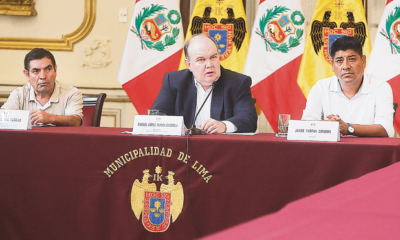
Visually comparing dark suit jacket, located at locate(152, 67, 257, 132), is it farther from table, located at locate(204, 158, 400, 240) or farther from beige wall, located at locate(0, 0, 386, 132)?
table, located at locate(204, 158, 400, 240)

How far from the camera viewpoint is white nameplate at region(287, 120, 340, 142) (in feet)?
4.52

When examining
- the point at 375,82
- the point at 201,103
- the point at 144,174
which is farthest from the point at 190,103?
the point at 375,82

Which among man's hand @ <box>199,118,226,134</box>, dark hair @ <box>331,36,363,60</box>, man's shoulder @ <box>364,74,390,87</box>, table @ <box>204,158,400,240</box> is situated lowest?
man's hand @ <box>199,118,226,134</box>

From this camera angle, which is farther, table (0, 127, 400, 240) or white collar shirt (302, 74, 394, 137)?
white collar shirt (302, 74, 394, 137)

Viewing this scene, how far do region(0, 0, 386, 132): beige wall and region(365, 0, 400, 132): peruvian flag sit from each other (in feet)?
7.10

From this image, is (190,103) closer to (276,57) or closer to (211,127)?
(211,127)

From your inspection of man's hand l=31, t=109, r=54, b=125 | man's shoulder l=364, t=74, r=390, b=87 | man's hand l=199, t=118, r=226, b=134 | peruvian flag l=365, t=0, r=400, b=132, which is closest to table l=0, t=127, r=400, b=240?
man's hand l=199, t=118, r=226, b=134

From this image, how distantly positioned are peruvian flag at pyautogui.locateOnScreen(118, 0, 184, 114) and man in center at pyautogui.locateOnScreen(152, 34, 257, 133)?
1231 mm

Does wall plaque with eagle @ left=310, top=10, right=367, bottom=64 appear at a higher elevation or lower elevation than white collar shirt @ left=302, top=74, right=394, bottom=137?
higher

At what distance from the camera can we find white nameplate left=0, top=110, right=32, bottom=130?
161 centimetres

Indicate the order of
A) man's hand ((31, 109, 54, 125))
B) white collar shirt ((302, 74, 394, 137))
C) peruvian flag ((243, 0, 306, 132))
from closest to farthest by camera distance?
man's hand ((31, 109, 54, 125)) → white collar shirt ((302, 74, 394, 137)) → peruvian flag ((243, 0, 306, 132))

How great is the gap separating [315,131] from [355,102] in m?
0.91

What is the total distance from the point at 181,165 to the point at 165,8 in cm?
234

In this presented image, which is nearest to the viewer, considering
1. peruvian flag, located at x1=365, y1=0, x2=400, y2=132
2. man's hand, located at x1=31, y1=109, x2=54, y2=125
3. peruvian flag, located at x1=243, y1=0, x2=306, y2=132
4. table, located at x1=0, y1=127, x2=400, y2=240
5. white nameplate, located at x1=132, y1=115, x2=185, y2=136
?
table, located at x1=0, y1=127, x2=400, y2=240
